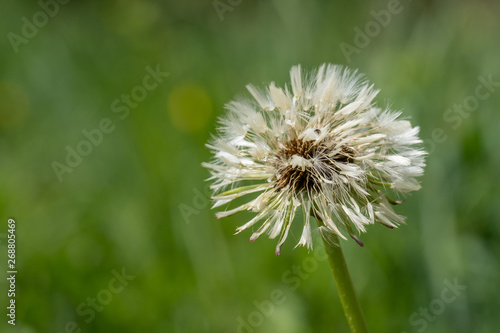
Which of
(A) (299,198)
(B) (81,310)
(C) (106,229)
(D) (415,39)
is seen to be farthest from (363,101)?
(D) (415,39)

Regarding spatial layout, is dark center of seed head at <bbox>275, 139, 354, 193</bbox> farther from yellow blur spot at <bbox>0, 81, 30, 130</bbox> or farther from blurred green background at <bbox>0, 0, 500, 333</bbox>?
yellow blur spot at <bbox>0, 81, 30, 130</bbox>

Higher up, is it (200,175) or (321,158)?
(200,175)

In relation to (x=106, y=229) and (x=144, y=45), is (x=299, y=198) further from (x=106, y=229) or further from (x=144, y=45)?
(x=144, y=45)

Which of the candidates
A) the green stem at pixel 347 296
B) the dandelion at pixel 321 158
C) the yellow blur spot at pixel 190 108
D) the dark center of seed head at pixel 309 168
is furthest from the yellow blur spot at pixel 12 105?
the green stem at pixel 347 296

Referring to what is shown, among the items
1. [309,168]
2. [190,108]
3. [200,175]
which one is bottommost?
[309,168]

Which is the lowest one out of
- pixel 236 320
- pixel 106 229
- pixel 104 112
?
pixel 236 320

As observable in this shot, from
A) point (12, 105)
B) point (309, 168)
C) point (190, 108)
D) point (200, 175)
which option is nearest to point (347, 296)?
point (309, 168)

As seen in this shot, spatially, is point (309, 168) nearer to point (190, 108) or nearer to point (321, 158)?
point (321, 158)
